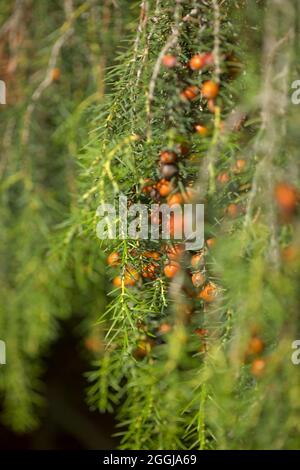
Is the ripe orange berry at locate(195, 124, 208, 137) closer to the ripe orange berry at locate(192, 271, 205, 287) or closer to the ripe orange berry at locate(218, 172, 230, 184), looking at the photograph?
the ripe orange berry at locate(218, 172, 230, 184)

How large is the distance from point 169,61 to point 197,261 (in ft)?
0.78

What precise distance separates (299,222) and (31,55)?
728 mm

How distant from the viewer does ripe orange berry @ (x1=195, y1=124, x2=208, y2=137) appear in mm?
618

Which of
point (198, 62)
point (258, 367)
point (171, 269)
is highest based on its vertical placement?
point (198, 62)

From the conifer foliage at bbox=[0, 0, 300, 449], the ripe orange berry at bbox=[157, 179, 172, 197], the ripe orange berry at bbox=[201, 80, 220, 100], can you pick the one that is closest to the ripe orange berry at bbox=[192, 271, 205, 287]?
the conifer foliage at bbox=[0, 0, 300, 449]

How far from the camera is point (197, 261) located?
2.25 feet

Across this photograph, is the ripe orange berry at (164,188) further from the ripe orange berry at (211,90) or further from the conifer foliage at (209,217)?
the ripe orange berry at (211,90)

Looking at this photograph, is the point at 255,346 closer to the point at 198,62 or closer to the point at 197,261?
the point at 197,261

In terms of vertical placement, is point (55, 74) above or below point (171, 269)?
above

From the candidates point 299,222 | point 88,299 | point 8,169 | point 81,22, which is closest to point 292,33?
point 299,222

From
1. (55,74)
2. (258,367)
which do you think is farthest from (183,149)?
(55,74)

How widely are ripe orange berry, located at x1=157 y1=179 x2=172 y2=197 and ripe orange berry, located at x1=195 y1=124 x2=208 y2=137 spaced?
0.22 ft
